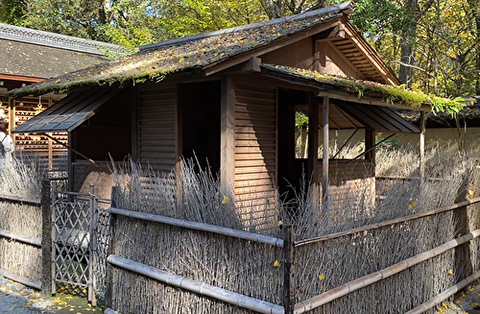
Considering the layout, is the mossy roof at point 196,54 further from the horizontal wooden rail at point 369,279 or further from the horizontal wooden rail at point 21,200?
the horizontal wooden rail at point 369,279

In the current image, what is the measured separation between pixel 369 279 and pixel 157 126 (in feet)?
16.7

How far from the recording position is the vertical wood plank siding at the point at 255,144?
736cm

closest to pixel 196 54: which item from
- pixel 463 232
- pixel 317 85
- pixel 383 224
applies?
pixel 317 85

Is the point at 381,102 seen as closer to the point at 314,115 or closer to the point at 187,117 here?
the point at 314,115

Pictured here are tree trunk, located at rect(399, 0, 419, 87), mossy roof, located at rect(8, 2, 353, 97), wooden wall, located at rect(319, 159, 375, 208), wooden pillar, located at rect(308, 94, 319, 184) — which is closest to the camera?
mossy roof, located at rect(8, 2, 353, 97)

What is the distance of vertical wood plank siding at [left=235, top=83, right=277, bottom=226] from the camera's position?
736cm

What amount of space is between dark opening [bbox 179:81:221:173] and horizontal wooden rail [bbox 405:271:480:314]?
5200 mm

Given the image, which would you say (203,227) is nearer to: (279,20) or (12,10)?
(279,20)

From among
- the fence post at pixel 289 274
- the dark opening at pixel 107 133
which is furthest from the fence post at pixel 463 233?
the dark opening at pixel 107 133

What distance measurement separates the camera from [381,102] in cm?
802

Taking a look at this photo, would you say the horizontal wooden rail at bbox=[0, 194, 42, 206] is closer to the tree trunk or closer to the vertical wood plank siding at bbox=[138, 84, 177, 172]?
the vertical wood plank siding at bbox=[138, 84, 177, 172]

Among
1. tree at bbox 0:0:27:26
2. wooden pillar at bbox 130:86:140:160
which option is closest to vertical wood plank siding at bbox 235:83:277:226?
wooden pillar at bbox 130:86:140:160

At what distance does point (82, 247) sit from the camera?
5703 millimetres

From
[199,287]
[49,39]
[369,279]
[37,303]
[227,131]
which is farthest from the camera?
[49,39]
